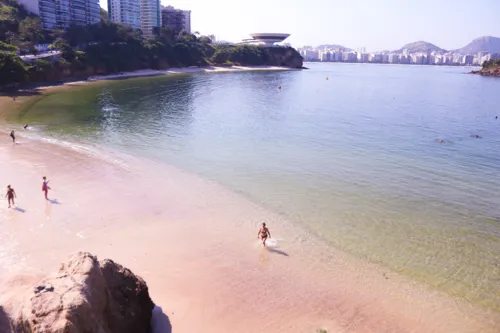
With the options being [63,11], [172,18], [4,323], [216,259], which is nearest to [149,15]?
[172,18]

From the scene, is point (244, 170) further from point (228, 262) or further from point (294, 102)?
point (294, 102)

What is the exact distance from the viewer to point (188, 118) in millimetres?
46062

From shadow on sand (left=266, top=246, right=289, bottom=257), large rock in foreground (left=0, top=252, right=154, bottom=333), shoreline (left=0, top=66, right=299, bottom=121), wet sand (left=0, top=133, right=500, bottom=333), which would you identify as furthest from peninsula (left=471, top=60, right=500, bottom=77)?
large rock in foreground (left=0, top=252, right=154, bottom=333)

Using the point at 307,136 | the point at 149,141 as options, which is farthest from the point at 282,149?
the point at 149,141

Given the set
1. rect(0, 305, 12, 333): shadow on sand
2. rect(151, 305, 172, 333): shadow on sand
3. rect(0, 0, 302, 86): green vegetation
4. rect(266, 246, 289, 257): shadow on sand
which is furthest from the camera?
rect(0, 0, 302, 86): green vegetation

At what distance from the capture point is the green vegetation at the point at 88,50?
69.4m

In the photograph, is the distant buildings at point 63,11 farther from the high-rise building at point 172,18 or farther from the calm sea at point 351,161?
the calm sea at point 351,161

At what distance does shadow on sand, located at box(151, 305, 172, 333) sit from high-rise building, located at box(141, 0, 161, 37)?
162350 mm

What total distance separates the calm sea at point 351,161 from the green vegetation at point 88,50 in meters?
16.3

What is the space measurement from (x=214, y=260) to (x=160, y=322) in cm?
413

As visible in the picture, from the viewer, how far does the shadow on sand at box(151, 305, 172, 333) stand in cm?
1074

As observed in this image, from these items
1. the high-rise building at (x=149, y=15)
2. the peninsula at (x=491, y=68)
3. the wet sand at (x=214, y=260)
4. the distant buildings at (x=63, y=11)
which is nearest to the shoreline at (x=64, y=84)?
the distant buildings at (x=63, y=11)

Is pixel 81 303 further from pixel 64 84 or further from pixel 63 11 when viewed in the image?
pixel 63 11

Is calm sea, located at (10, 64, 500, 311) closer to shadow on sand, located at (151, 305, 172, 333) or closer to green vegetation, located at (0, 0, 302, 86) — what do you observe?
shadow on sand, located at (151, 305, 172, 333)
